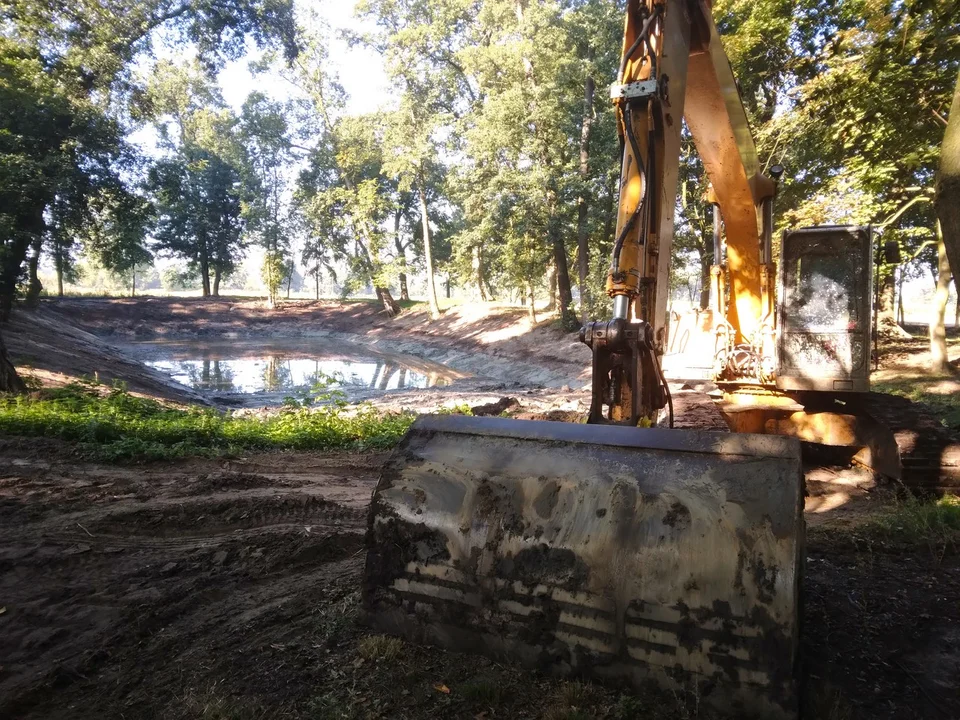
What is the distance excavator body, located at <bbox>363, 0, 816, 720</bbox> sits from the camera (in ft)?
8.29

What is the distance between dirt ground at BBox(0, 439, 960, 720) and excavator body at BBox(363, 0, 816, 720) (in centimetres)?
18

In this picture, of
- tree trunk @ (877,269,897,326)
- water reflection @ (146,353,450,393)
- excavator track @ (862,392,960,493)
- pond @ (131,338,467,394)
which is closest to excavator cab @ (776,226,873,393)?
excavator track @ (862,392,960,493)

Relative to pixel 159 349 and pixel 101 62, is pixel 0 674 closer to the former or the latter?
pixel 101 62

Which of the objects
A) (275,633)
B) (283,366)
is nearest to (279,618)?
(275,633)

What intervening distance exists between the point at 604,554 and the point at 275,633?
5.65 feet

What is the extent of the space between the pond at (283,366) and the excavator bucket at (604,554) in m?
13.7

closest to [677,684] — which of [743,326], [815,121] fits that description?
[743,326]

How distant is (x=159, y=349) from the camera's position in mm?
33000

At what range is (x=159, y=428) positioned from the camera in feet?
30.0

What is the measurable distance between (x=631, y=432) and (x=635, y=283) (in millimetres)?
1299

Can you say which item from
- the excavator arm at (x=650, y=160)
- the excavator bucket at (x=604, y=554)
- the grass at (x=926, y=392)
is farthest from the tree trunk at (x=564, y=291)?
the excavator bucket at (x=604, y=554)

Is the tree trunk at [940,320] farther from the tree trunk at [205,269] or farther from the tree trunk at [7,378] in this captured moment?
the tree trunk at [205,269]

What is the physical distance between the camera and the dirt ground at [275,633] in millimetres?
2711

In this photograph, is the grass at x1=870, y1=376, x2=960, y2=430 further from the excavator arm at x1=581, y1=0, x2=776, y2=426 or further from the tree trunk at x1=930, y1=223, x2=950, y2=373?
the excavator arm at x1=581, y1=0, x2=776, y2=426
